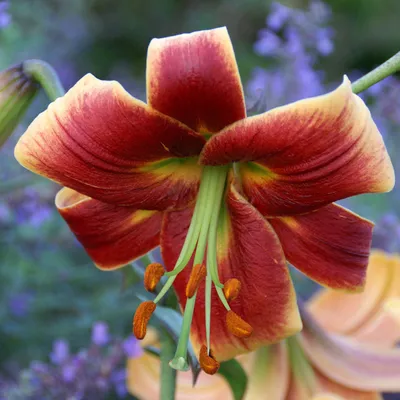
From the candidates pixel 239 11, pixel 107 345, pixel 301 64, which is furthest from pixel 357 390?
pixel 239 11

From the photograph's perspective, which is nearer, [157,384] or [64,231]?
[157,384]

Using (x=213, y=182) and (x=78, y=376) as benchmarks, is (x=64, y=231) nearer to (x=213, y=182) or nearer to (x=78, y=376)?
(x=78, y=376)

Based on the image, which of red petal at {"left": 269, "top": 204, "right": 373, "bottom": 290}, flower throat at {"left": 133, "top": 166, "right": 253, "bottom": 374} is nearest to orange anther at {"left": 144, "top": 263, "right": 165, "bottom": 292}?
flower throat at {"left": 133, "top": 166, "right": 253, "bottom": 374}

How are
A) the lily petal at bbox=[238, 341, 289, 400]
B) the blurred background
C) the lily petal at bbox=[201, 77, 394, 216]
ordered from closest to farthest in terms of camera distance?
the lily petal at bbox=[201, 77, 394, 216] → the lily petal at bbox=[238, 341, 289, 400] → the blurred background

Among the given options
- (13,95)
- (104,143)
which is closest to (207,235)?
(104,143)

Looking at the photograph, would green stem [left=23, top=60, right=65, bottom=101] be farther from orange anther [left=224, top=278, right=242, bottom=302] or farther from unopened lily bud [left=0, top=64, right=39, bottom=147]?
orange anther [left=224, top=278, right=242, bottom=302]

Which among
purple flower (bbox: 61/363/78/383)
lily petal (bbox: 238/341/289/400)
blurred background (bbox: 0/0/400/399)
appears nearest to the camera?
lily petal (bbox: 238/341/289/400)
